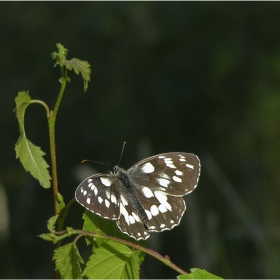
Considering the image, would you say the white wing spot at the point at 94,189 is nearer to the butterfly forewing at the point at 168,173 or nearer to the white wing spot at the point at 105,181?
the white wing spot at the point at 105,181

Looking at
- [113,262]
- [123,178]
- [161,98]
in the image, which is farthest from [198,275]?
[161,98]

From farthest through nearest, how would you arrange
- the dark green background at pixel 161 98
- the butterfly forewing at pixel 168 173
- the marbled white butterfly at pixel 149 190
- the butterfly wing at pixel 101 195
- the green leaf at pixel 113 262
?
the dark green background at pixel 161 98
the butterfly forewing at pixel 168 173
the marbled white butterfly at pixel 149 190
the butterfly wing at pixel 101 195
the green leaf at pixel 113 262

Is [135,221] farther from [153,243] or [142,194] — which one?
[153,243]

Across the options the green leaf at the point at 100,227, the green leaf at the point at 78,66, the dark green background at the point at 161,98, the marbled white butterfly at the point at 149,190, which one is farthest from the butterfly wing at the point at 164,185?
the dark green background at the point at 161,98

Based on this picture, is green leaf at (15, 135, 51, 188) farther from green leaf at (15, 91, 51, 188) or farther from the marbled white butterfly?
the marbled white butterfly

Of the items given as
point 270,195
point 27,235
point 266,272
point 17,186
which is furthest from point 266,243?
point 17,186

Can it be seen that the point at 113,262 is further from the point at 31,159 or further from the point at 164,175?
the point at 164,175
